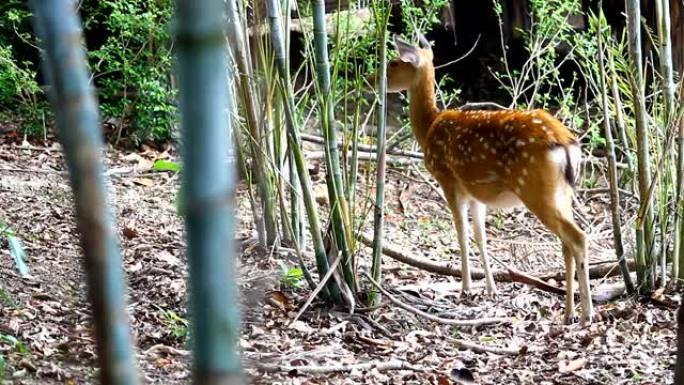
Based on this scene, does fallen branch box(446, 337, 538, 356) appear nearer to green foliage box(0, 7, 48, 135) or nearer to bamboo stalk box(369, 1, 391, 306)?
bamboo stalk box(369, 1, 391, 306)

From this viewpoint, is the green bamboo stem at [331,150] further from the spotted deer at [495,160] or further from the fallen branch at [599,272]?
the fallen branch at [599,272]

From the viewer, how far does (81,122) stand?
1000 millimetres

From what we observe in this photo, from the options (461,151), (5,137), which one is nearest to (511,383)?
(461,151)

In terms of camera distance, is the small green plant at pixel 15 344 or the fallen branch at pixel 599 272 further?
the fallen branch at pixel 599 272

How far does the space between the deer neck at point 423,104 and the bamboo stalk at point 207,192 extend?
5.17 m

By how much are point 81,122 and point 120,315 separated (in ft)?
0.65

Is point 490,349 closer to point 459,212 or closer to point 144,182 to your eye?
point 459,212

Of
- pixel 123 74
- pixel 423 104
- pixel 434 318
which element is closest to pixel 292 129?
pixel 434 318

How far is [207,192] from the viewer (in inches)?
35.2

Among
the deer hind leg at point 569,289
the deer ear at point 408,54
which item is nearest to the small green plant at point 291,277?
the deer hind leg at point 569,289

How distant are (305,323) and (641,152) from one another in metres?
1.85

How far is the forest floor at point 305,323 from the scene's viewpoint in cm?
381

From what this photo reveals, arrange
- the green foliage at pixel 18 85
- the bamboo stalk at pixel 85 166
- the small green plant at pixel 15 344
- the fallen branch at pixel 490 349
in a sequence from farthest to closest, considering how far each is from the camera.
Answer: the green foliage at pixel 18 85, the fallen branch at pixel 490 349, the small green plant at pixel 15 344, the bamboo stalk at pixel 85 166

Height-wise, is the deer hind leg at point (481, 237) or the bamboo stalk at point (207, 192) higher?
the bamboo stalk at point (207, 192)
